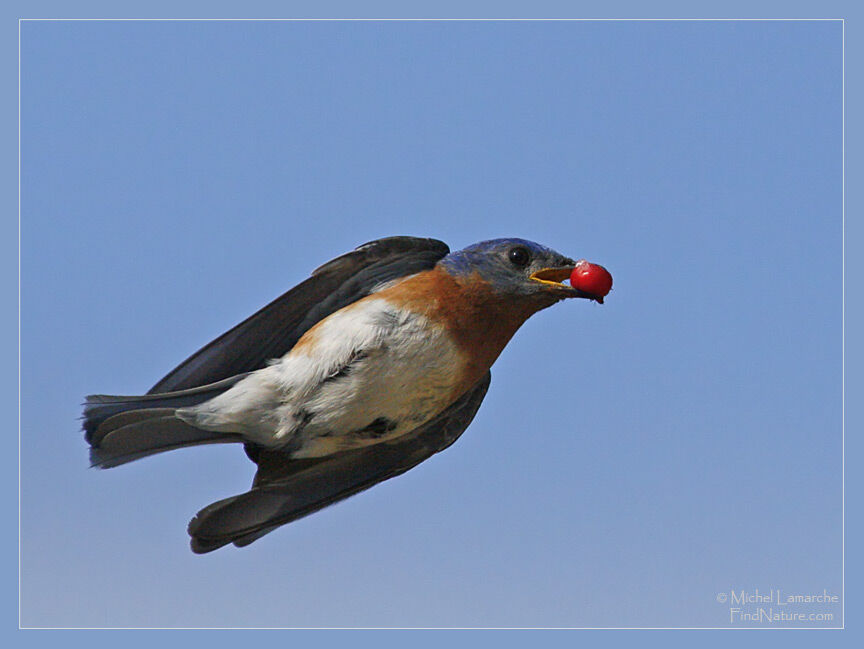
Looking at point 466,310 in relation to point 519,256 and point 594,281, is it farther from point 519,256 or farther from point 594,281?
point 594,281

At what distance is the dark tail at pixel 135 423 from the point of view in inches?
297

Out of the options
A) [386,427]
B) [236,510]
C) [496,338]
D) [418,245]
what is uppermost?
[418,245]

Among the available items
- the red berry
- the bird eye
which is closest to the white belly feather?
the bird eye

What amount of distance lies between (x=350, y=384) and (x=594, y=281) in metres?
Result: 1.70

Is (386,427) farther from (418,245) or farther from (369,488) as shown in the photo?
(418,245)

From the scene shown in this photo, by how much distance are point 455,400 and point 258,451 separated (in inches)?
54.2

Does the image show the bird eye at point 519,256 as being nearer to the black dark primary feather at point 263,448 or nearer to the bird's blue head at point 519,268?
the bird's blue head at point 519,268

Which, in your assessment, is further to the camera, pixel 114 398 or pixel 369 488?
pixel 369 488

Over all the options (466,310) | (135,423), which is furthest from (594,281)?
(135,423)

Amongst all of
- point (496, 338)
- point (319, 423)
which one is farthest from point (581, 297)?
point (319, 423)

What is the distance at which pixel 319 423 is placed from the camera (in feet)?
25.0

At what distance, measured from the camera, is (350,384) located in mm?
7402

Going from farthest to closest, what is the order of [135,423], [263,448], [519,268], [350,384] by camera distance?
[263,448] → [519,268] → [135,423] → [350,384]

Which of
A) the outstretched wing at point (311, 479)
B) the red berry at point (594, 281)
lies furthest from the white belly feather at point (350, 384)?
the red berry at point (594, 281)
